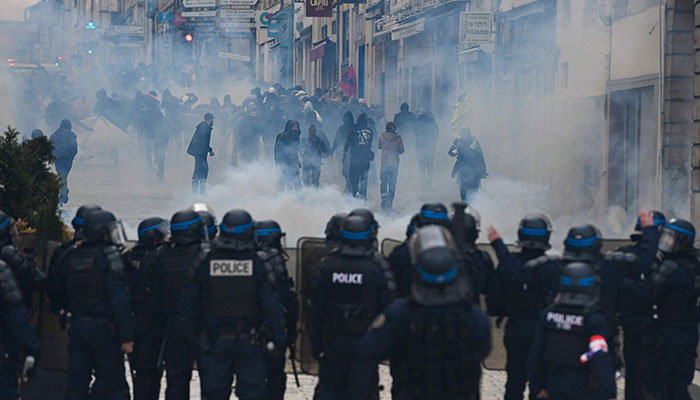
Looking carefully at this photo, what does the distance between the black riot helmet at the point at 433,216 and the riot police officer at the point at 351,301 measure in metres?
0.84

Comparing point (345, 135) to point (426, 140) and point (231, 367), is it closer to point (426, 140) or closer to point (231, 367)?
point (426, 140)

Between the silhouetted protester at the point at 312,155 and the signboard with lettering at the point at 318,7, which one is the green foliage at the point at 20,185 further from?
the signboard with lettering at the point at 318,7

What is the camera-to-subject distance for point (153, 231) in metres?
7.73

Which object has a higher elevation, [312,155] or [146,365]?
[312,155]

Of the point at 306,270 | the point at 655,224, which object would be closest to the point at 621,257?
the point at 655,224

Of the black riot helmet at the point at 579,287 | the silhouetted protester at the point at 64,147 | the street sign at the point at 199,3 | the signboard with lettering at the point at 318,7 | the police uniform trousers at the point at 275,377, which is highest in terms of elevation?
the street sign at the point at 199,3

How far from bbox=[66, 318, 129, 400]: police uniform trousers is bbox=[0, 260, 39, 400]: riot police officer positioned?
11.2 inches

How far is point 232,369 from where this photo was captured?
7.05m

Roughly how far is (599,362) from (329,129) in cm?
2111

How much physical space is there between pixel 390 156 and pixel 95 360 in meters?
13.0

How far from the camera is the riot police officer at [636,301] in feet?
24.4

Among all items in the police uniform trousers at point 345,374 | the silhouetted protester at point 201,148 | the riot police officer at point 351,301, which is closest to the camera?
the riot police officer at point 351,301

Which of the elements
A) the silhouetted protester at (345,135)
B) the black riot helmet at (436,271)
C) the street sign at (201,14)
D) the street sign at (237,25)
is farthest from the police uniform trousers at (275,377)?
the street sign at (237,25)

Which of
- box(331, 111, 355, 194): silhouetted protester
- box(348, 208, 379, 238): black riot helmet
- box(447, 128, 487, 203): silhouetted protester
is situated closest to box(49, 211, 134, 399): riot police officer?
box(348, 208, 379, 238): black riot helmet
